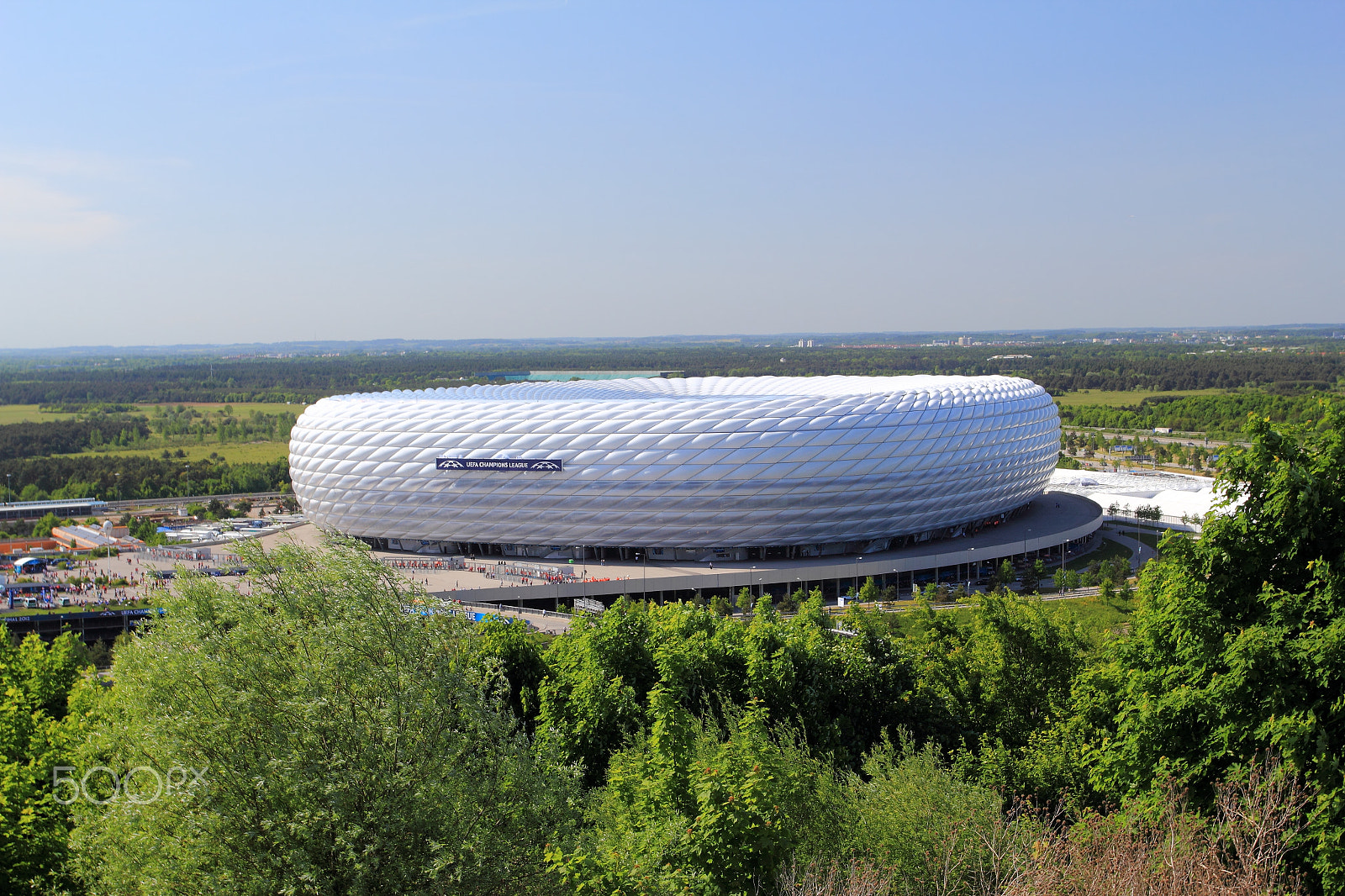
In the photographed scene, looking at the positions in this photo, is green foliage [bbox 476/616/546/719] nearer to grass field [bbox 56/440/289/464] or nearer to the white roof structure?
the white roof structure

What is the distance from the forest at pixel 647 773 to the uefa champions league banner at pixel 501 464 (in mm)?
43369


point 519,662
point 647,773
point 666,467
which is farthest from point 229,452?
point 647,773

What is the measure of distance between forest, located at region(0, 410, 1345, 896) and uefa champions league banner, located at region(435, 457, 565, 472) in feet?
142

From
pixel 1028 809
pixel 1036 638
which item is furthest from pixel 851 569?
pixel 1028 809

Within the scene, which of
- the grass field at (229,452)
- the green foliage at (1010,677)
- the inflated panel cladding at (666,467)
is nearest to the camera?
the green foliage at (1010,677)

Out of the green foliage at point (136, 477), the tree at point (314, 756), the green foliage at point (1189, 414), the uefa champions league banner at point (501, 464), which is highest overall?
the tree at point (314, 756)

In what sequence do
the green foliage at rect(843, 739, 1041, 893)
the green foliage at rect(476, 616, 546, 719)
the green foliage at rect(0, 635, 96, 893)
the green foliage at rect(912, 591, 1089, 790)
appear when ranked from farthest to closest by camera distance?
the green foliage at rect(476, 616, 546, 719) < the green foliage at rect(912, 591, 1089, 790) < the green foliage at rect(0, 635, 96, 893) < the green foliage at rect(843, 739, 1041, 893)

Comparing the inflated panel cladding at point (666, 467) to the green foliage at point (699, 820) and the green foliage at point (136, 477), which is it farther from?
the green foliage at point (136, 477)

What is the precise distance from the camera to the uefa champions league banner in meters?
66.6

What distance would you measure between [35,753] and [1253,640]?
2886cm

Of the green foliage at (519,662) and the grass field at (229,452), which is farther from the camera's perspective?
the grass field at (229,452)

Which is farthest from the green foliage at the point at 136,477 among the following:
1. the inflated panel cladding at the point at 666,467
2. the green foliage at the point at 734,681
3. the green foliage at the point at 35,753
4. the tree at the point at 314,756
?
the tree at the point at 314,756

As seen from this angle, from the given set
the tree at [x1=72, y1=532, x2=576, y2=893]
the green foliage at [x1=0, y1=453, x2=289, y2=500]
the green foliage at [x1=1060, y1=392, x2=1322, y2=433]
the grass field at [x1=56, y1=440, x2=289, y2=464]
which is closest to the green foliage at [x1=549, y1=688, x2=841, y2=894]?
the tree at [x1=72, y1=532, x2=576, y2=893]

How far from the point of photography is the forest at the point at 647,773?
46.7 ft
